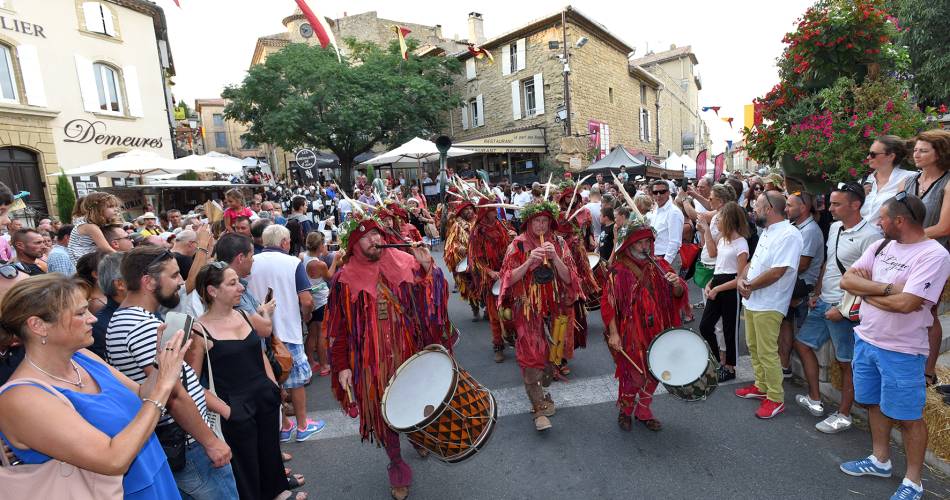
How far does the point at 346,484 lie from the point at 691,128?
4489 centimetres

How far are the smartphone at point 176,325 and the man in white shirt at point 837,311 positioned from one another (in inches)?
161

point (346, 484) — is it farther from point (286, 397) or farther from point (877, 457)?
point (877, 457)

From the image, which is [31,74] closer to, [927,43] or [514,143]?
[514,143]

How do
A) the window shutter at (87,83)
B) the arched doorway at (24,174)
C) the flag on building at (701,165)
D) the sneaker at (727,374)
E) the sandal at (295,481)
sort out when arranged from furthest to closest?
the window shutter at (87,83)
the arched doorway at (24,174)
the flag on building at (701,165)
the sneaker at (727,374)
the sandal at (295,481)

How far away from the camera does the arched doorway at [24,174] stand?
14656 mm

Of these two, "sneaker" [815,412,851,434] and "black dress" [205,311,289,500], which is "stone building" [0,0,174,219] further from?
"sneaker" [815,412,851,434]

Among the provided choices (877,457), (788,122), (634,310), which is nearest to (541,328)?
(634,310)

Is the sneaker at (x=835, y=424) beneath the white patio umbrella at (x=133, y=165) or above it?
beneath

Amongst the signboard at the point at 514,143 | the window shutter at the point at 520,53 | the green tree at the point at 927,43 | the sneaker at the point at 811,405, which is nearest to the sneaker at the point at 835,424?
the sneaker at the point at 811,405

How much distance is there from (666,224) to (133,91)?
64.0 ft

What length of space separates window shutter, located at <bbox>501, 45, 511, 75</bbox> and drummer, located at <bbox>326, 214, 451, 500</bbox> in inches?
888

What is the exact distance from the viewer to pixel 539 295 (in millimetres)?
4121

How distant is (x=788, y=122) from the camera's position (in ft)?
19.9

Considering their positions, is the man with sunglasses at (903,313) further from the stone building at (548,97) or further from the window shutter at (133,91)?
the window shutter at (133,91)
